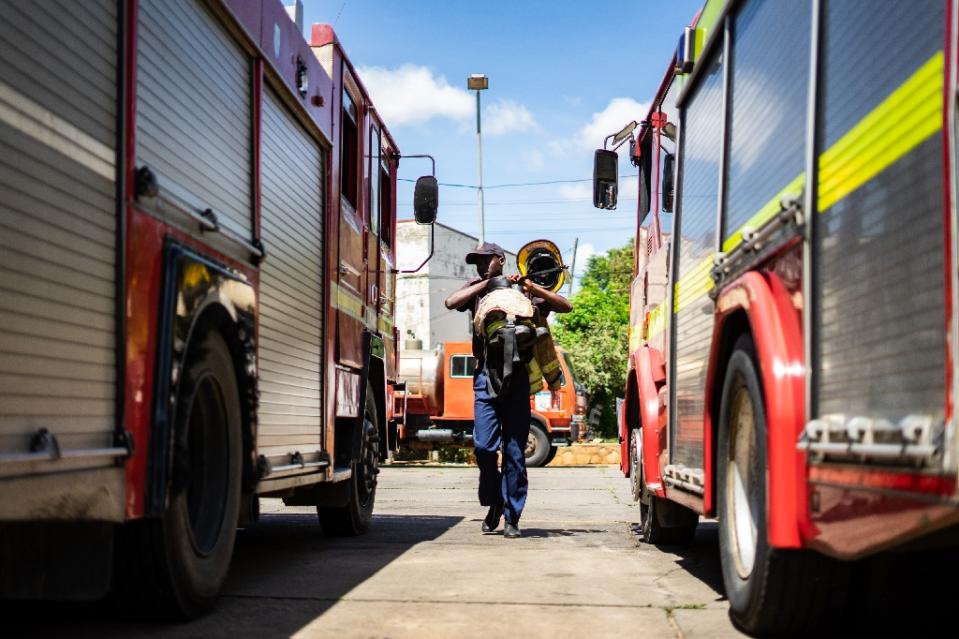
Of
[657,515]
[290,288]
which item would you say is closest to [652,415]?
[657,515]

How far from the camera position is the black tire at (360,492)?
804cm

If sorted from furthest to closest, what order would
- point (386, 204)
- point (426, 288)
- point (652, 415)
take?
point (426, 288)
point (386, 204)
point (652, 415)

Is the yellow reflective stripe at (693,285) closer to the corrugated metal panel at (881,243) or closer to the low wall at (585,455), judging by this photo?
the corrugated metal panel at (881,243)

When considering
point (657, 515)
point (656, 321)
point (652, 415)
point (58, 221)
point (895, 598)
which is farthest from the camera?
point (657, 515)

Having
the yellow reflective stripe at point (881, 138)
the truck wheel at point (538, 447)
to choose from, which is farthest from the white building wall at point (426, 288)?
the yellow reflective stripe at point (881, 138)

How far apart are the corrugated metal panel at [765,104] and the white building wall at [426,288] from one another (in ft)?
133

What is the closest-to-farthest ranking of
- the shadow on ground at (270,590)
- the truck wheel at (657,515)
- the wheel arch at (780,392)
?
the wheel arch at (780,392) → the shadow on ground at (270,590) → the truck wheel at (657,515)

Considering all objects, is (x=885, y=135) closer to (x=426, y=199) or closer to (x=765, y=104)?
(x=765, y=104)

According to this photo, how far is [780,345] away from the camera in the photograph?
3748 millimetres

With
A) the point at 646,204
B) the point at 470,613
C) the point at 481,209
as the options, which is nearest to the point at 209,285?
the point at 470,613

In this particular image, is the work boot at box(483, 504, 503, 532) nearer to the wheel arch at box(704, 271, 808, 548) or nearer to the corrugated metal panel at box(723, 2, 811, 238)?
the corrugated metal panel at box(723, 2, 811, 238)

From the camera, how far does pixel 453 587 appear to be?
5.56 m

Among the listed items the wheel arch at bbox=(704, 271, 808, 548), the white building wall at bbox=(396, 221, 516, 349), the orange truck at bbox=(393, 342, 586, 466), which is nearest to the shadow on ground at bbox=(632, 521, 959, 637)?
the wheel arch at bbox=(704, 271, 808, 548)

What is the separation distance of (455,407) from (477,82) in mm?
9575
